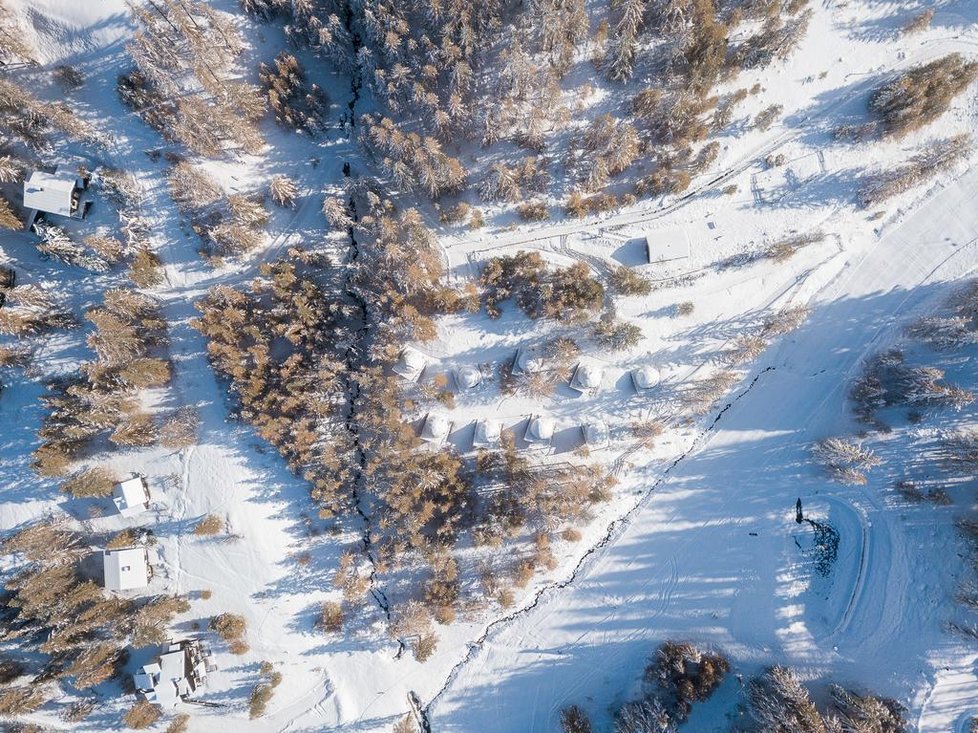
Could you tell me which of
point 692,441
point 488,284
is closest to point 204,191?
point 488,284

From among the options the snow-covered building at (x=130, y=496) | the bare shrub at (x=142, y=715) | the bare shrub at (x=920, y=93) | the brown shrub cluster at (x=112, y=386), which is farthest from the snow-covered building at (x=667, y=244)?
the bare shrub at (x=142, y=715)

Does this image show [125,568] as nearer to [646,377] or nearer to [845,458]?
[646,377]

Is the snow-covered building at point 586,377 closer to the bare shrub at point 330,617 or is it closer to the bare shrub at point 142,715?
the bare shrub at point 330,617

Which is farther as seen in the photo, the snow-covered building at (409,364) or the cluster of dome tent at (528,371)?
the cluster of dome tent at (528,371)

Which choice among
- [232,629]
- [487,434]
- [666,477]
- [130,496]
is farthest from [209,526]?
[666,477]

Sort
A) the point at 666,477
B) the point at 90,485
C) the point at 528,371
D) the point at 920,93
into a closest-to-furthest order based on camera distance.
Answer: the point at 920,93 < the point at 90,485 < the point at 528,371 < the point at 666,477

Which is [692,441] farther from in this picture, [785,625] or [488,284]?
[488,284]
